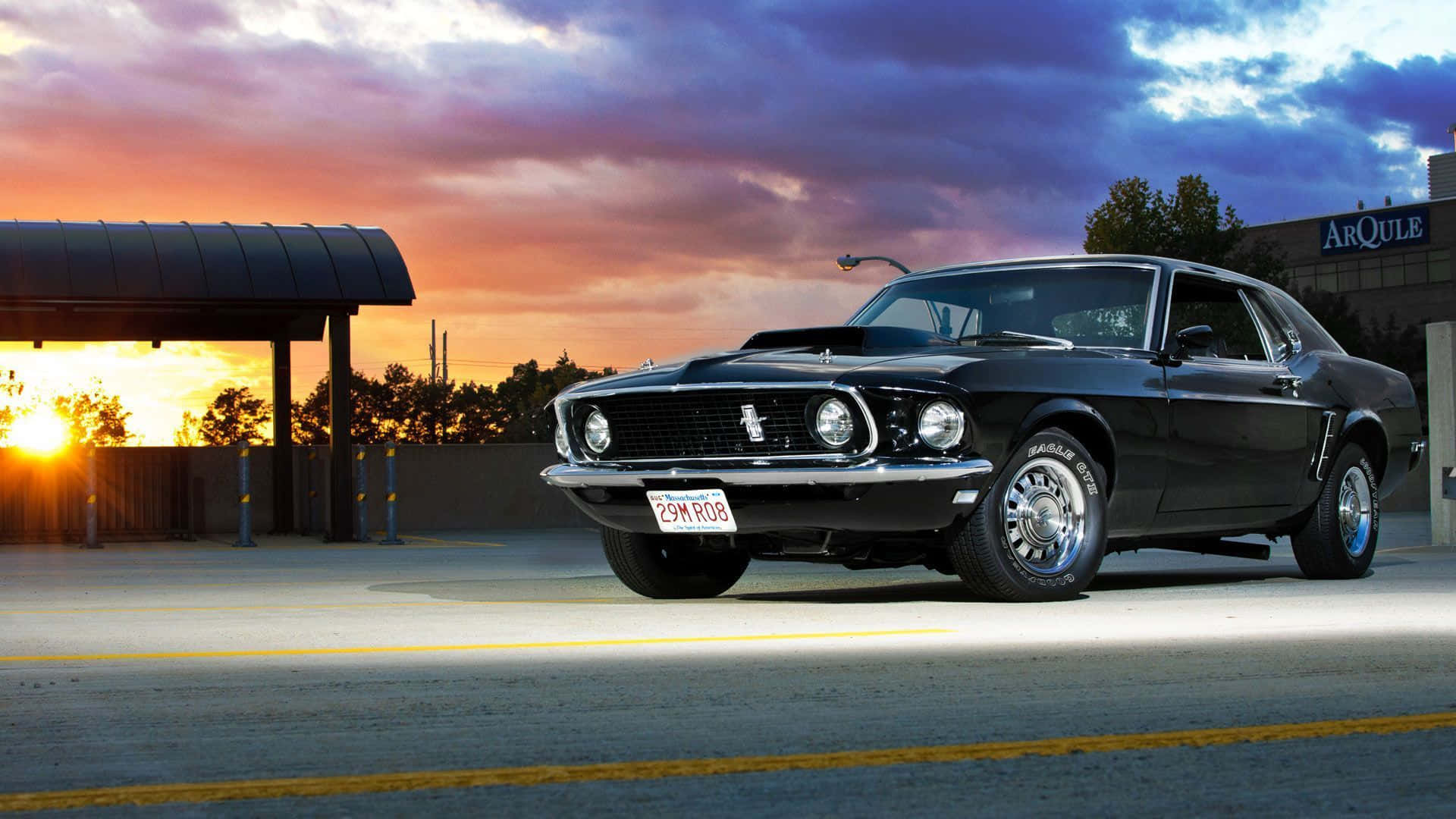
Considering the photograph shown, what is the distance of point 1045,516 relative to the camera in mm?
7859

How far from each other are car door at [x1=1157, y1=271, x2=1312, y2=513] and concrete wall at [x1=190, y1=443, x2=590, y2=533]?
1812 centimetres

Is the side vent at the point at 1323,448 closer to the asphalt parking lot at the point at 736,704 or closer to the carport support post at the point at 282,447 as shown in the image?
the asphalt parking lot at the point at 736,704

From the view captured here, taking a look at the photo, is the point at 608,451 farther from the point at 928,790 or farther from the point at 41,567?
the point at 41,567

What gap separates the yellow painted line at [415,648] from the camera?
5.98m

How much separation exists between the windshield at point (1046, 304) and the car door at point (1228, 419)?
24 centimetres

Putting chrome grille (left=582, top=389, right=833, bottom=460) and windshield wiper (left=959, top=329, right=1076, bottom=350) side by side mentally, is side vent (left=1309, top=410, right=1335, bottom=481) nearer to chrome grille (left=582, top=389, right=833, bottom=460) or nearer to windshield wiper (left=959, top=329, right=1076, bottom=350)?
windshield wiper (left=959, top=329, right=1076, bottom=350)

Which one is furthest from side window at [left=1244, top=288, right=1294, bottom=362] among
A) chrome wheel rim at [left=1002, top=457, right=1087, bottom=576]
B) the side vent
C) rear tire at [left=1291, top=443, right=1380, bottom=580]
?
chrome wheel rim at [left=1002, top=457, right=1087, bottom=576]

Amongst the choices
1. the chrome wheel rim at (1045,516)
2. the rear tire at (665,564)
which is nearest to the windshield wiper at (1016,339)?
the chrome wheel rim at (1045,516)

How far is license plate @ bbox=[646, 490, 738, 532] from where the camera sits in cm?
771

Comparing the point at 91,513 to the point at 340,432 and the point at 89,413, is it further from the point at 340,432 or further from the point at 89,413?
the point at 89,413

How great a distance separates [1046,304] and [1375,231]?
86.0 m

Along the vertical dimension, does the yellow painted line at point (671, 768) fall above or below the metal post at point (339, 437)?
below

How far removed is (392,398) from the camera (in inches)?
3974

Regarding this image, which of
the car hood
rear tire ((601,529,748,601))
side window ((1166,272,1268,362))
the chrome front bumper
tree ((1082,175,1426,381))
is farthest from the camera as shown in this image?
tree ((1082,175,1426,381))
